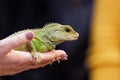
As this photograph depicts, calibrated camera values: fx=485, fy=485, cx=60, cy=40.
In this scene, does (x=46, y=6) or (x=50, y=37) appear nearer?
(x=50, y=37)

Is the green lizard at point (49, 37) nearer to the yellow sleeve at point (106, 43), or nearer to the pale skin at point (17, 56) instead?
the pale skin at point (17, 56)

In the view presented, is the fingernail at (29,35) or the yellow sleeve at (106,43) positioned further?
the yellow sleeve at (106,43)

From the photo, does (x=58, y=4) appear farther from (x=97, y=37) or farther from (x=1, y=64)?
(x=1, y=64)

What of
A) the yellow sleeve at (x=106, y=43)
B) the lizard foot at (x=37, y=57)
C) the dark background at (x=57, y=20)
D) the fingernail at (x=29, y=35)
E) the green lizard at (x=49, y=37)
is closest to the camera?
the fingernail at (x=29, y=35)

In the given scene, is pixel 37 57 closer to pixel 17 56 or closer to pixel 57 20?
pixel 17 56

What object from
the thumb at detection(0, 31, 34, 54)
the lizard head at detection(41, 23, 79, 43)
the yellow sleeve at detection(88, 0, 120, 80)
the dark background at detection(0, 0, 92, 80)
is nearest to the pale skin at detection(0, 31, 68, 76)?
the thumb at detection(0, 31, 34, 54)

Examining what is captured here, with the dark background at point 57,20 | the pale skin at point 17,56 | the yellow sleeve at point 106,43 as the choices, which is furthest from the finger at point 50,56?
the dark background at point 57,20

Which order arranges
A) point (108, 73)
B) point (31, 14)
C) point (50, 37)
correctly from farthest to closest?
point (31, 14)
point (108, 73)
point (50, 37)

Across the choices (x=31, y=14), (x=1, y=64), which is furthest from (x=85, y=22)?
(x=1, y=64)
